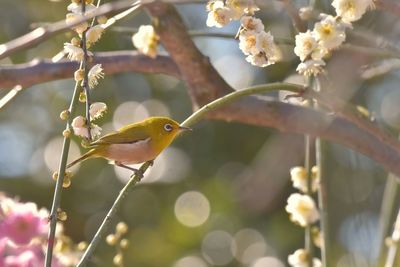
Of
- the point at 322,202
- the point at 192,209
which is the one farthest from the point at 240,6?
the point at 192,209

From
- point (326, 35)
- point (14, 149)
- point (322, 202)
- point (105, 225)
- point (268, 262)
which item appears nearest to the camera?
point (105, 225)

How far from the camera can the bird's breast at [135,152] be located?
137cm

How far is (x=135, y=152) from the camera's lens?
1.39 meters

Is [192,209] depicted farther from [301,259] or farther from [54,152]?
[301,259]

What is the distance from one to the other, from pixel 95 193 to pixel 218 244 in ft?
1.44

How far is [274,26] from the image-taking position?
272 cm

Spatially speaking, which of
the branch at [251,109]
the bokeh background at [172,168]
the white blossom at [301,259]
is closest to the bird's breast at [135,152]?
the branch at [251,109]

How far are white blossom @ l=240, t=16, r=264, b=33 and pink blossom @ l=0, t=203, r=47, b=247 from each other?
356mm

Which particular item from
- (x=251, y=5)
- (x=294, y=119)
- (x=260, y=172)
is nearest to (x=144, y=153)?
(x=294, y=119)

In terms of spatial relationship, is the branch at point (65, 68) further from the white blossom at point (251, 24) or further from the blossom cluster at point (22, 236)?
the white blossom at point (251, 24)

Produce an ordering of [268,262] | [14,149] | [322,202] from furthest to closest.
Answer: [14,149] → [268,262] → [322,202]

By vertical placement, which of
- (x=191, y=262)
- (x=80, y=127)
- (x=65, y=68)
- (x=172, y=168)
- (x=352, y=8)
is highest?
(x=352, y=8)

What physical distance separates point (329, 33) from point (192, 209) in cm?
188

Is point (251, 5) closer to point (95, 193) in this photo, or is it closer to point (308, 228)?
point (308, 228)
